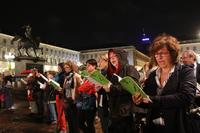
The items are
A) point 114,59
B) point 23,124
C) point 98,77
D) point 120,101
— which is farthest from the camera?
point 23,124

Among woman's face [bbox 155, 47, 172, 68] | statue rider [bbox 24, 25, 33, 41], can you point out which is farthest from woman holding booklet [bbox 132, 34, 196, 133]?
statue rider [bbox 24, 25, 33, 41]

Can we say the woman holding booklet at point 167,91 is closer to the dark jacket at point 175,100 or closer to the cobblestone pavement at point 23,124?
the dark jacket at point 175,100

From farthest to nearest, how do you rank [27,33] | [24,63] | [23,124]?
[27,33] → [24,63] → [23,124]

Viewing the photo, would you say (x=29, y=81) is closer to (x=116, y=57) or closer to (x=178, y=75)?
(x=116, y=57)

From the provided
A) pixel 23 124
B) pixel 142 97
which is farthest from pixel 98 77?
pixel 23 124

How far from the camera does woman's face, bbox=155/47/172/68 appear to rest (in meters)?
3.15

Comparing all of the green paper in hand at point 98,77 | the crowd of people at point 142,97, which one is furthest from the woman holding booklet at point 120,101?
the green paper in hand at point 98,77

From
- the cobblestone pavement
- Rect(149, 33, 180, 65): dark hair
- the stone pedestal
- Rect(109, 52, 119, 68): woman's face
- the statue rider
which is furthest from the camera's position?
the statue rider

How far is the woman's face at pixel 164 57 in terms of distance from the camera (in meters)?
3.15

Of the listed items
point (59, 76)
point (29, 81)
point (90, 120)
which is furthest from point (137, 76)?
point (29, 81)

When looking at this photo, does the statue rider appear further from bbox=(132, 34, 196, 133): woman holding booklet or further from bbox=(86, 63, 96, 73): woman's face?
bbox=(132, 34, 196, 133): woman holding booklet

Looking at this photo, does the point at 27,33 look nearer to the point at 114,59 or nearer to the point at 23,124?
the point at 23,124

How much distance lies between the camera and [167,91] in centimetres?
302

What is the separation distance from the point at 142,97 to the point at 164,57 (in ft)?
1.49
